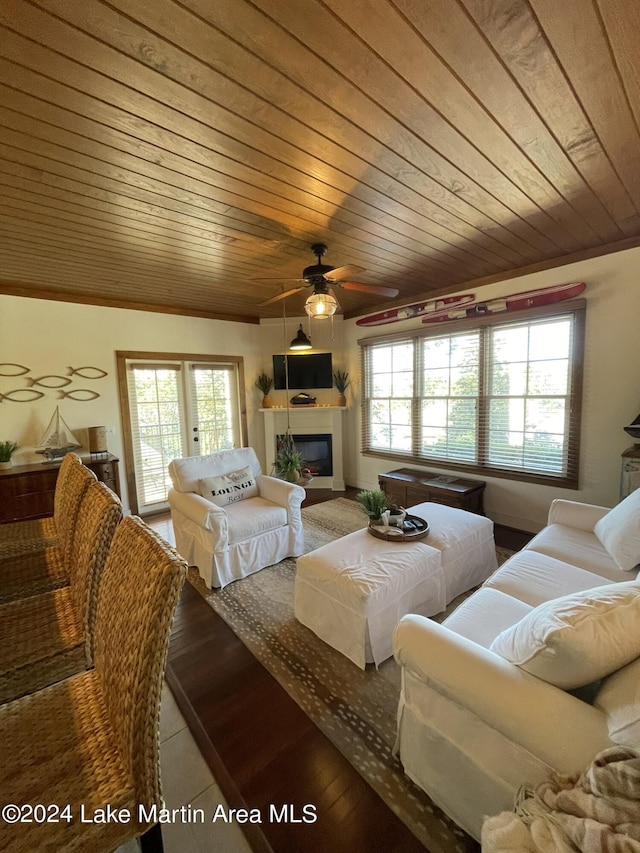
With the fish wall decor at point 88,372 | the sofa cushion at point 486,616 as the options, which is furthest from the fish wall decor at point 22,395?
the sofa cushion at point 486,616

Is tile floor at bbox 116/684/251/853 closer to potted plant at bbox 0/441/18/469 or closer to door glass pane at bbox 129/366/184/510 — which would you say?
potted plant at bbox 0/441/18/469

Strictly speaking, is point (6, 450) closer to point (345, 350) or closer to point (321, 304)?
point (321, 304)

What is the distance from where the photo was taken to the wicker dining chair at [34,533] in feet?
6.61

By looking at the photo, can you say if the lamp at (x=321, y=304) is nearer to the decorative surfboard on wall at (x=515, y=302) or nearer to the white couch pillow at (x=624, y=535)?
the decorative surfboard on wall at (x=515, y=302)

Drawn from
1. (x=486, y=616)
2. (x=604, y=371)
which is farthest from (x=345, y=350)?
(x=486, y=616)

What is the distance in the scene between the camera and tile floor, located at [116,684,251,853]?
4.05ft

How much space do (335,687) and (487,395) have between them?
3.18 meters

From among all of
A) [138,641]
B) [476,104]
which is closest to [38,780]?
[138,641]

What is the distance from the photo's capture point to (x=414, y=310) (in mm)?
4379

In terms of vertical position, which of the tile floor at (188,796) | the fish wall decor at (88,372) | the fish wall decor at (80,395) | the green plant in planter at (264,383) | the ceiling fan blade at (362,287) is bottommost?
the tile floor at (188,796)

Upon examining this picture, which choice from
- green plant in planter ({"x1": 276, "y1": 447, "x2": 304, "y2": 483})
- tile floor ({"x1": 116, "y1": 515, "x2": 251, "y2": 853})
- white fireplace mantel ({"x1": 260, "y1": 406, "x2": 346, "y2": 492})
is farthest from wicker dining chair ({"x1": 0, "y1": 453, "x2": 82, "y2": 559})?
white fireplace mantel ({"x1": 260, "y1": 406, "x2": 346, "y2": 492})

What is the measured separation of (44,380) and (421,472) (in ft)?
14.3

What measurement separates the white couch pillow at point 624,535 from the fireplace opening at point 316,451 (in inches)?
141

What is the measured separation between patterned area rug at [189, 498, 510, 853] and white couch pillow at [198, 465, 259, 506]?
0.67 metres
